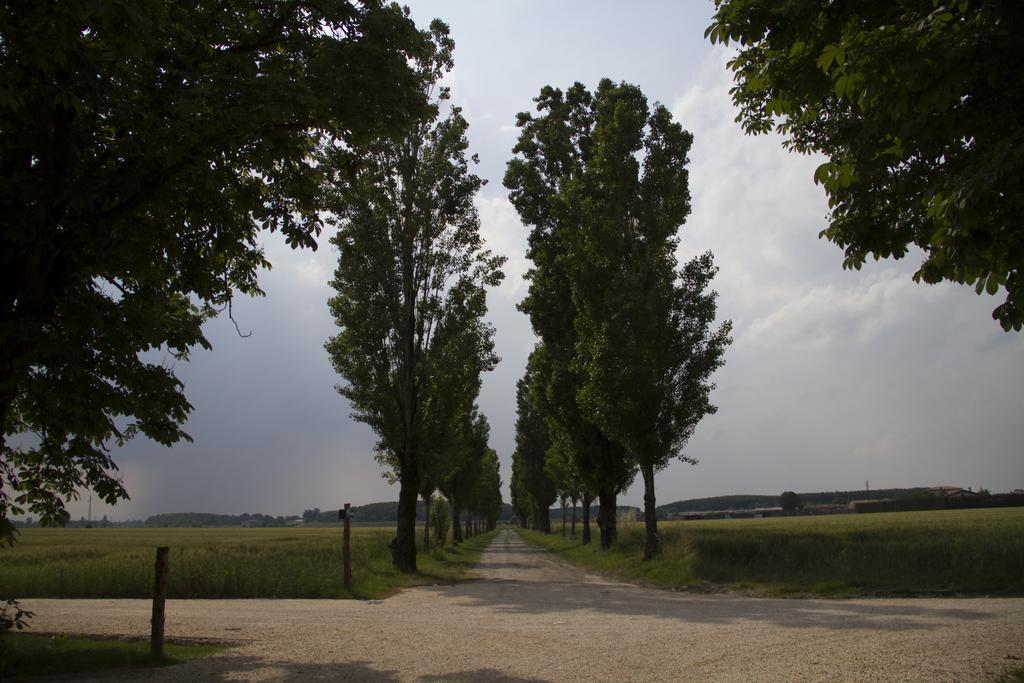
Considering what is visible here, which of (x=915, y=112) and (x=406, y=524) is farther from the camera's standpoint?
(x=406, y=524)

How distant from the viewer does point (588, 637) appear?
30.0 feet

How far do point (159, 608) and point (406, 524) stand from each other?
1586cm

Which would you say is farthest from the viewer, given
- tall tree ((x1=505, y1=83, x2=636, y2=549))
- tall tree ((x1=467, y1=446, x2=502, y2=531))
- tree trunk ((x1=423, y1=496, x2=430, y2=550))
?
tall tree ((x1=467, y1=446, x2=502, y2=531))

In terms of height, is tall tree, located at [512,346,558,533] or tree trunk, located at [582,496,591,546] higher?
tall tree, located at [512,346,558,533]

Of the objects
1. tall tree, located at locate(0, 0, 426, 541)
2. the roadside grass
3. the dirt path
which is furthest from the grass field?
tall tree, located at locate(0, 0, 426, 541)

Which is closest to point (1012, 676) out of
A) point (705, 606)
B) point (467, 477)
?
point (705, 606)

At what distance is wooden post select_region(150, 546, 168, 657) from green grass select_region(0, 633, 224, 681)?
106 millimetres

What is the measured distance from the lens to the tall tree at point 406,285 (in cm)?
2352

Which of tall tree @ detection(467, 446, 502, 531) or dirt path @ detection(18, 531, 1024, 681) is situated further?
tall tree @ detection(467, 446, 502, 531)

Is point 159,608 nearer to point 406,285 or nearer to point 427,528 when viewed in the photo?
point 406,285

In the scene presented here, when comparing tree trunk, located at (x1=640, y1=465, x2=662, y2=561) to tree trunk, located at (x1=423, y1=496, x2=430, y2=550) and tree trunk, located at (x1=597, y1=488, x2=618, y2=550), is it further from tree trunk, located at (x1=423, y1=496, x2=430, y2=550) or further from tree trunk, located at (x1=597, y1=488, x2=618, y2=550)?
tree trunk, located at (x1=423, y1=496, x2=430, y2=550)

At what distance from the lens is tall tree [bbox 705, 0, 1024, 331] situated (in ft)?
14.5

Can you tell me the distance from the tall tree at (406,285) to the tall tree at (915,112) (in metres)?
18.4

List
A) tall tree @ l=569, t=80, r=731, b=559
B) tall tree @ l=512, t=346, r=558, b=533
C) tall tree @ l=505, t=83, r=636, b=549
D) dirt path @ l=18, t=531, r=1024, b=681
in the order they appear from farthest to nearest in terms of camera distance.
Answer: tall tree @ l=512, t=346, r=558, b=533
tall tree @ l=505, t=83, r=636, b=549
tall tree @ l=569, t=80, r=731, b=559
dirt path @ l=18, t=531, r=1024, b=681
